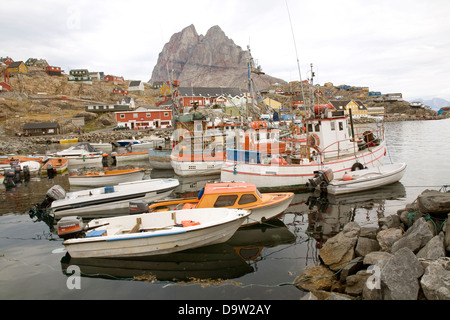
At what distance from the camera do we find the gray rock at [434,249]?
6.71 meters

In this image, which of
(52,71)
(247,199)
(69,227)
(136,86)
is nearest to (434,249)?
(247,199)

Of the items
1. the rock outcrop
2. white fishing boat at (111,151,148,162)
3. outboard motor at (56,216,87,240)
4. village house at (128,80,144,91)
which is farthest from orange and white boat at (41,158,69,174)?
village house at (128,80,144,91)

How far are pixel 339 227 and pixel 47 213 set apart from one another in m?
14.7

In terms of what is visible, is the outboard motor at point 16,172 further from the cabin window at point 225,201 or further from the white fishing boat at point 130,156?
the cabin window at point 225,201

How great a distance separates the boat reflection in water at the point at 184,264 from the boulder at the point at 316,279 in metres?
1.75

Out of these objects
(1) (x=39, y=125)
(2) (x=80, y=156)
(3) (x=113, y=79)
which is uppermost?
(3) (x=113, y=79)

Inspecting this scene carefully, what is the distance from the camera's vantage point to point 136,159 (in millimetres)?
37000

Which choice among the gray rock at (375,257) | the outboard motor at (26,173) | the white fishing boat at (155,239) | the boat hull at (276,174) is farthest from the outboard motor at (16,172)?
the gray rock at (375,257)

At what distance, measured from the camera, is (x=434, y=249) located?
6820mm

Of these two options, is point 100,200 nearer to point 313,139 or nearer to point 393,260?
point 393,260

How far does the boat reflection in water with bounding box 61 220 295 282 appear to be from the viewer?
9.06 metres

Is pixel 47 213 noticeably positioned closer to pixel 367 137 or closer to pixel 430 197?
pixel 430 197

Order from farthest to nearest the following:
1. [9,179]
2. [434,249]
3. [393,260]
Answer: [9,179], [434,249], [393,260]

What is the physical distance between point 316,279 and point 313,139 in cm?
1365
